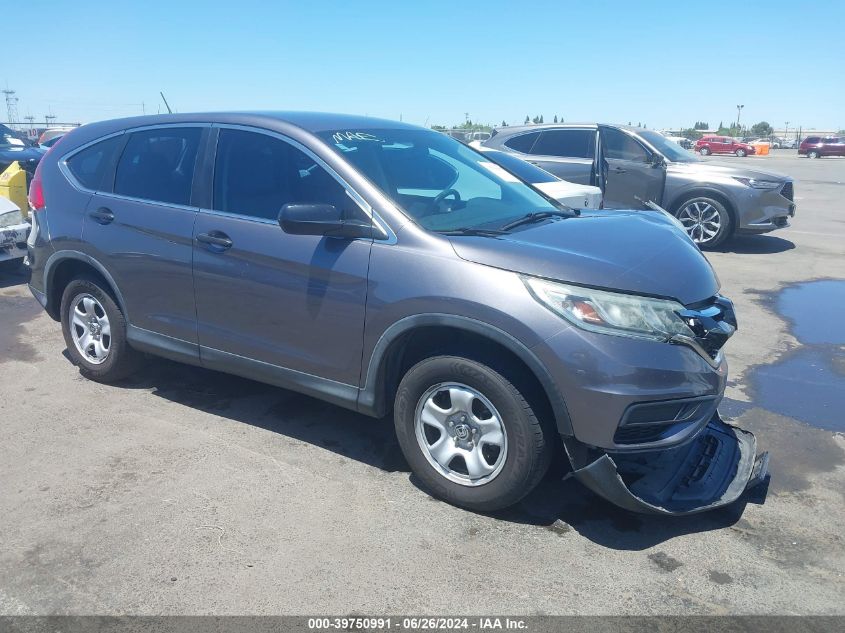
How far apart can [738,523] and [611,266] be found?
1375mm

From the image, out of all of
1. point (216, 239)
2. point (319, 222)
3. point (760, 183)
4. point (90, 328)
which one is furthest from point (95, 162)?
point (760, 183)

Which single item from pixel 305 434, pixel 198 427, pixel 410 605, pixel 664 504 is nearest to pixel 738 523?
pixel 664 504

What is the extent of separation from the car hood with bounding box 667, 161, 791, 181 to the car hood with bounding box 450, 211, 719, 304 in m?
7.46

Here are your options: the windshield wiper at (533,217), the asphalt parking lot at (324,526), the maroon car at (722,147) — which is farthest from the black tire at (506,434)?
the maroon car at (722,147)

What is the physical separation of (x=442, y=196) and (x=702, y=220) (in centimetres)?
777

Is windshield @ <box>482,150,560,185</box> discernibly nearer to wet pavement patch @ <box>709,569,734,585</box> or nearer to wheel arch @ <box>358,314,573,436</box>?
wheel arch @ <box>358,314,573,436</box>

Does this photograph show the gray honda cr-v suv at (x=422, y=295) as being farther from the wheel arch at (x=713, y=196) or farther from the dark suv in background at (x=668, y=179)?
the wheel arch at (x=713, y=196)

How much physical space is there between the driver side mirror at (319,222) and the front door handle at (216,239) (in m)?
0.56

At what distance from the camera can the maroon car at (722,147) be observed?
2020 inches

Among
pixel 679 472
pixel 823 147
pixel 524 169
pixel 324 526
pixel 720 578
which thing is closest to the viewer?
pixel 720 578

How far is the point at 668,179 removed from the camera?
10.7 m

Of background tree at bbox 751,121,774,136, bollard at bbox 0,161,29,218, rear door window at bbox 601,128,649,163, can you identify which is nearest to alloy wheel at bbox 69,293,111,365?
bollard at bbox 0,161,29,218

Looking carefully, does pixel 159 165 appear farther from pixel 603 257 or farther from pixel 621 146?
pixel 621 146

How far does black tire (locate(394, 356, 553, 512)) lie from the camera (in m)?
3.16
